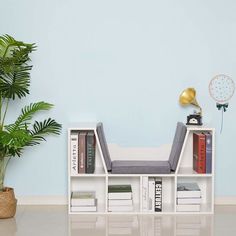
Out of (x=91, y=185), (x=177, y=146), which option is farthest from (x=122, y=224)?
(x=177, y=146)

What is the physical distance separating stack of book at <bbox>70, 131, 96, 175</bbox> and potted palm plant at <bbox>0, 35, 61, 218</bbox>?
28 centimetres

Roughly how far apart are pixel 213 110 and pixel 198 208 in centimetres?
87

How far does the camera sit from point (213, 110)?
415 centimetres

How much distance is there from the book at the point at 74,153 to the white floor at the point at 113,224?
376 mm

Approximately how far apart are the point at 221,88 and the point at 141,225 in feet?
4.61

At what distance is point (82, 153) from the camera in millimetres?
3854

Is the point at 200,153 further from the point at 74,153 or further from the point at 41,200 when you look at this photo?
the point at 41,200

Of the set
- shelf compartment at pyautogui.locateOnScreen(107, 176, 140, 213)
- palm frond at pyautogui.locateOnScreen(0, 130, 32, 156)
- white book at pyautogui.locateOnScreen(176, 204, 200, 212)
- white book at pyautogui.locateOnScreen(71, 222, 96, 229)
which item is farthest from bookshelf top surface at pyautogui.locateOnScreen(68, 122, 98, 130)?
white book at pyautogui.locateOnScreen(176, 204, 200, 212)

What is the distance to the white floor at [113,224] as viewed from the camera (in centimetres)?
342

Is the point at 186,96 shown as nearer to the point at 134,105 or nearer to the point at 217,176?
the point at 134,105

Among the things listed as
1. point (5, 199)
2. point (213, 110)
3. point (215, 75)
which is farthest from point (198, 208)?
point (5, 199)

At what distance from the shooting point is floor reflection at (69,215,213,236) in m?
3.42

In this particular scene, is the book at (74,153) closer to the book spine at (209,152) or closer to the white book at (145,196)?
the white book at (145,196)

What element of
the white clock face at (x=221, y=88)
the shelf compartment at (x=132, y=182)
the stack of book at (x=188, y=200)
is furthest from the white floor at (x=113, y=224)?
the white clock face at (x=221, y=88)
